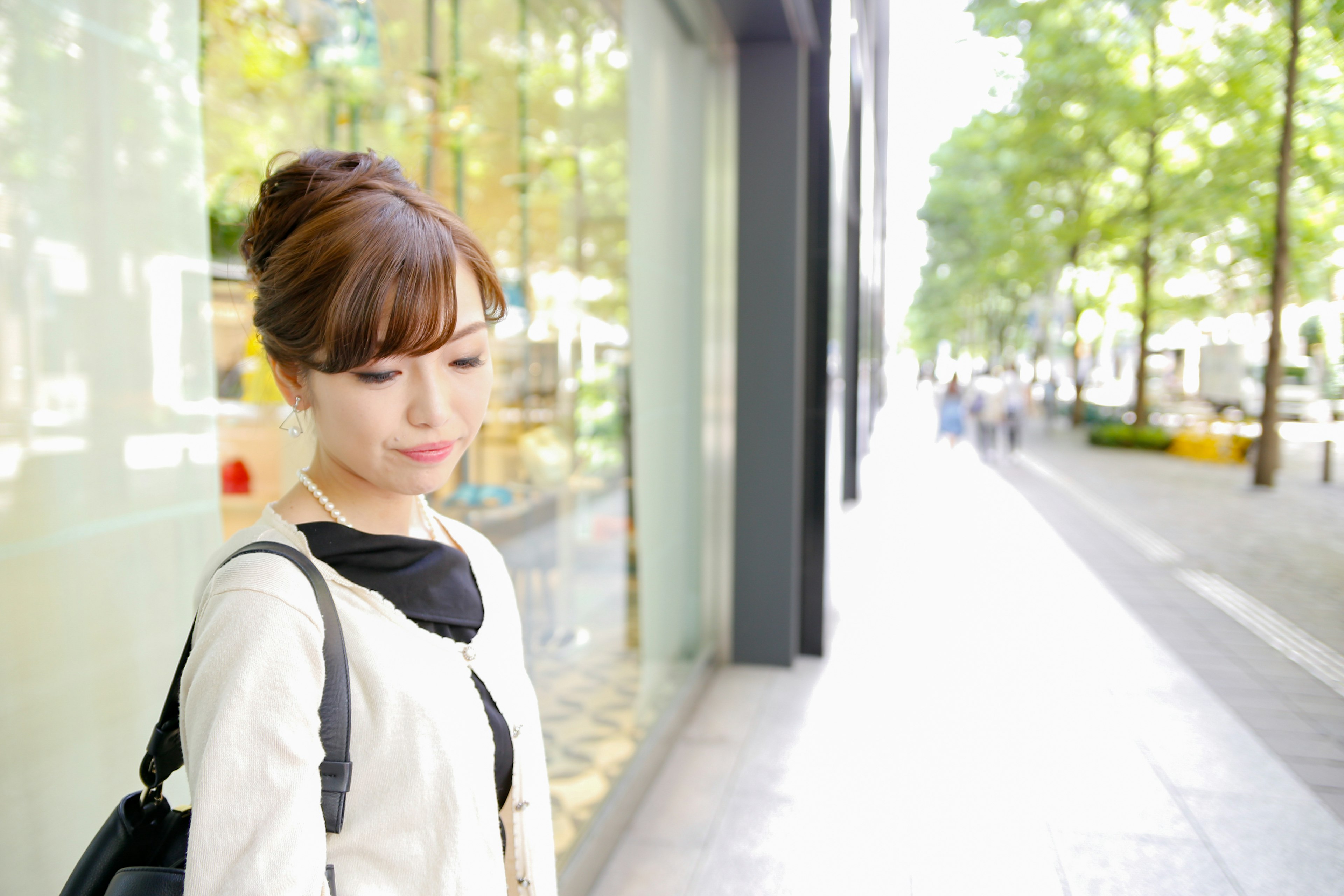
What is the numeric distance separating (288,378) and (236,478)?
6.57 ft

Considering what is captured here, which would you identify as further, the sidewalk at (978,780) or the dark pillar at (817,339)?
A: the dark pillar at (817,339)

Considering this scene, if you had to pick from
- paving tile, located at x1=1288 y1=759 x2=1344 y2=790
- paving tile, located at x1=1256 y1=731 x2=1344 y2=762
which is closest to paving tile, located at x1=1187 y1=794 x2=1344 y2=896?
paving tile, located at x1=1288 y1=759 x2=1344 y2=790

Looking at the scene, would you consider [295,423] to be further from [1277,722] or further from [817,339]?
[1277,722]

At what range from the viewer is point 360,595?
3.69 feet

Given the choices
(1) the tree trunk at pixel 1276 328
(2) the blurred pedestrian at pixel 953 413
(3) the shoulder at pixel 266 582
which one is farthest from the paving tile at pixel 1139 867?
(2) the blurred pedestrian at pixel 953 413

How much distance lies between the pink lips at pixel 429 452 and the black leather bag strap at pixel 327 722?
0.18 metres

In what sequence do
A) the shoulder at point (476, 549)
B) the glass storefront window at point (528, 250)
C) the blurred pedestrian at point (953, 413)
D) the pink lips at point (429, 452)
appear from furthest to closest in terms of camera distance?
the blurred pedestrian at point (953, 413) → the glass storefront window at point (528, 250) → the shoulder at point (476, 549) → the pink lips at point (429, 452)

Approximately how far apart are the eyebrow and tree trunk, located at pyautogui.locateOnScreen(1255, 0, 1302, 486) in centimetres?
1279

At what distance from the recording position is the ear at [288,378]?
1106 mm

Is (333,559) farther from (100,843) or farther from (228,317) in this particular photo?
(228,317)

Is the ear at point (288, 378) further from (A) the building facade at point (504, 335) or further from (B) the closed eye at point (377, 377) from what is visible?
(A) the building facade at point (504, 335)

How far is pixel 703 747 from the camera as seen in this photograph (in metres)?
4.01

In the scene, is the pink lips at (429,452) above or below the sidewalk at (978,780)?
above

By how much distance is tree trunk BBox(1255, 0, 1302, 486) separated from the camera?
36.3ft
